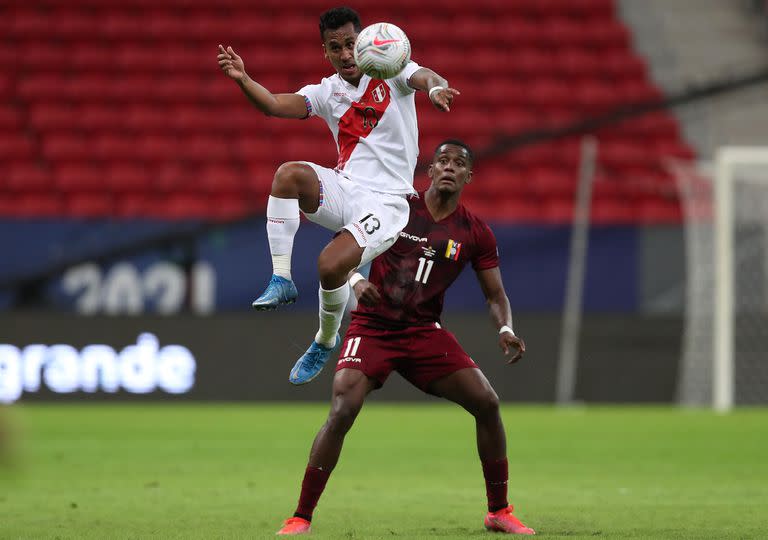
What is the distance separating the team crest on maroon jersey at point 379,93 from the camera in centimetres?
567

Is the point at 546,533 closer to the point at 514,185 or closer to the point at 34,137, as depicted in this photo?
the point at 514,185

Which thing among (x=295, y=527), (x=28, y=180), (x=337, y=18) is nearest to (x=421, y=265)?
(x=337, y=18)

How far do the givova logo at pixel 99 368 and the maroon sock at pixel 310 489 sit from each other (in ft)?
33.8

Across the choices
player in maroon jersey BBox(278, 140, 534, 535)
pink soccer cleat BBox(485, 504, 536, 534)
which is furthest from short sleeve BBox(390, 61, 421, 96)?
pink soccer cleat BBox(485, 504, 536, 534)


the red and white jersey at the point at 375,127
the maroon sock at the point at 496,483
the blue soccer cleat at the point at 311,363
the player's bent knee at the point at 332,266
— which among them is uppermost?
the red and white jersey at the point at 375,127

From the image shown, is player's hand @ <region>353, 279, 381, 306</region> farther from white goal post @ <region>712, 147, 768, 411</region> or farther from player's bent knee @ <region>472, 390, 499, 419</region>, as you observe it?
white goal post @ <region>712, 147, 768, 411</region>

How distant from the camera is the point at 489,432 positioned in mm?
5641

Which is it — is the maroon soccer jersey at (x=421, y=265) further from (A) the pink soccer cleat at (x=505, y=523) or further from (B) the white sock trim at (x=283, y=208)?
(A) the pink soccer cleat at (x=505, y=523)

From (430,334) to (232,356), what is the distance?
10.3 meters

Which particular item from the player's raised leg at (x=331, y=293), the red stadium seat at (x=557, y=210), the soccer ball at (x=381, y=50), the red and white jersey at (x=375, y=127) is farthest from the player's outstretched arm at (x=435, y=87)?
the red stadium seat at (x=557, y=210)

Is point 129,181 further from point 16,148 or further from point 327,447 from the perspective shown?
point 327,447

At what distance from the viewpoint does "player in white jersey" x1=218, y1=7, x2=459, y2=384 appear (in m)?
5.44

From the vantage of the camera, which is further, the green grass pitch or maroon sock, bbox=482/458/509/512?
the green grass pitch

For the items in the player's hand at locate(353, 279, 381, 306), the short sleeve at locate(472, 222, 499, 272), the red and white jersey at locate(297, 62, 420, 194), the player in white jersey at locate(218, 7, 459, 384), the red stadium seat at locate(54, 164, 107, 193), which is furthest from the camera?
the red stadium seat at locate(54, 164, 107, 193)
